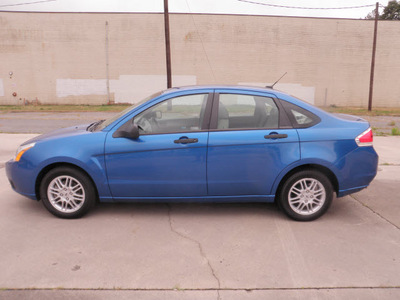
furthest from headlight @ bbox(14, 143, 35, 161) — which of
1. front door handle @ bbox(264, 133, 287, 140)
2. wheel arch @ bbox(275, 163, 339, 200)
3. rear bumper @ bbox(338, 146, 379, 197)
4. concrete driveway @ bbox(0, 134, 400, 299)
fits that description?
rear bumper @ bbox(338, 146, 379, 197)

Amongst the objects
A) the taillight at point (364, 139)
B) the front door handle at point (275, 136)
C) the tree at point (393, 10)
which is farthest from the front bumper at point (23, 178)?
the tree at point (393, 10)

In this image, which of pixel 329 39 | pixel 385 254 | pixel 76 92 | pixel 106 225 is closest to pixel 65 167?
pixel 106 225

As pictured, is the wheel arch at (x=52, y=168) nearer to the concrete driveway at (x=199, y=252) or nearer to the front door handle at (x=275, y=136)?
the concrete driveway at (x=199, y=252)

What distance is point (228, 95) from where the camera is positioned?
4418 mm

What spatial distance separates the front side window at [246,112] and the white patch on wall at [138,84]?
2455 centimetres

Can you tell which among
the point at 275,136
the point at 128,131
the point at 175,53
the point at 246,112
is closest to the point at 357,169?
the point at 275,136

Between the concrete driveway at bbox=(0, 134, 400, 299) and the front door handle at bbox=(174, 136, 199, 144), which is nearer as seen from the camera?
the concrete driveway at bbox=(0, 134, 400, 299)

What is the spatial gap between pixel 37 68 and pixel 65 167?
90.5ft

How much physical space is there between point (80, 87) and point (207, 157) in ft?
87.7

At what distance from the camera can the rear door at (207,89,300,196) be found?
4.20 meters

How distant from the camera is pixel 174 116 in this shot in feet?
14.7

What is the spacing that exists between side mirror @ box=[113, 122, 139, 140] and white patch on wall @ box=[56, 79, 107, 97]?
25657 millimetres

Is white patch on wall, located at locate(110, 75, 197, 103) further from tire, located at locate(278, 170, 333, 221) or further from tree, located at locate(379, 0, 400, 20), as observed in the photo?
tree, located at locate(379, 0, 400, 20)

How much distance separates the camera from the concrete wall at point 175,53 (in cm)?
2808
